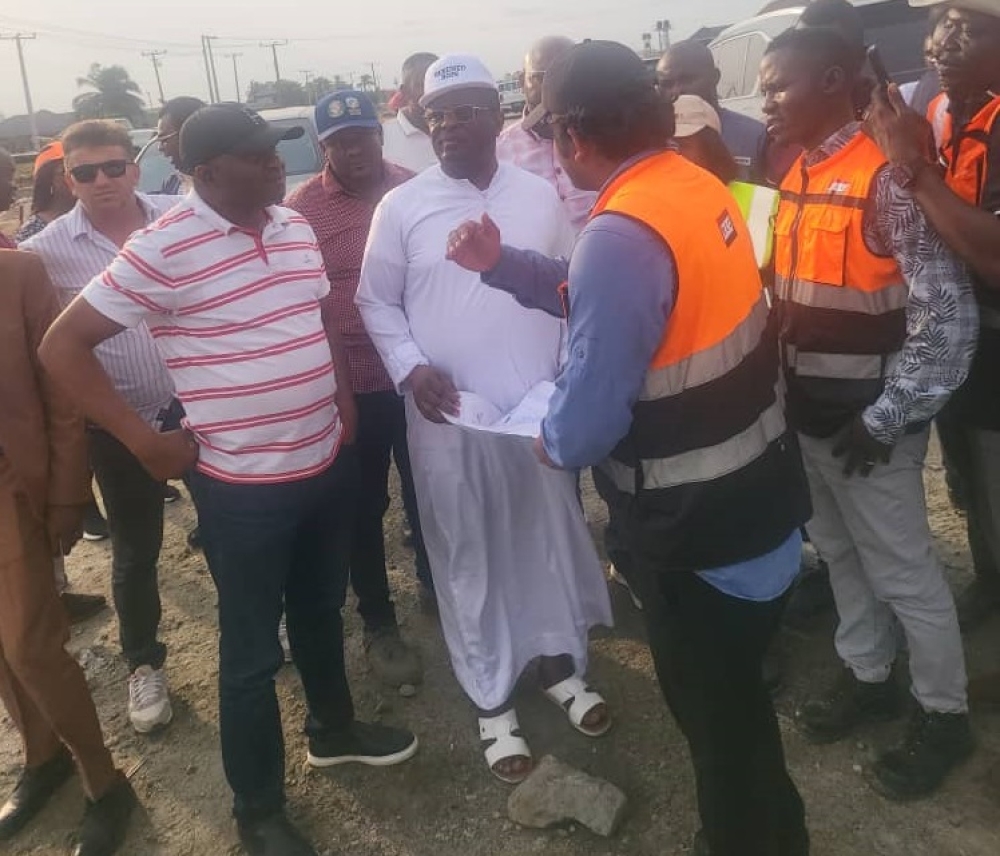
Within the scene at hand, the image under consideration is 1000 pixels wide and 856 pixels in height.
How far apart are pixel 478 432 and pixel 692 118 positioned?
1.28m

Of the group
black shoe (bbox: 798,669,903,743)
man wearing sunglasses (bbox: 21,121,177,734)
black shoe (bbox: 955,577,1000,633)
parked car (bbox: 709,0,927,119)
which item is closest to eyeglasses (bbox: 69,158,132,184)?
man wearing sunglasses (bbox: 21,121,177,734)

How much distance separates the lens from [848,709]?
8.58 ft

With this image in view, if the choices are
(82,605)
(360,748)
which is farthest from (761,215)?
(82,605)

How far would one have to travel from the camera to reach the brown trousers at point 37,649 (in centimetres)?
238

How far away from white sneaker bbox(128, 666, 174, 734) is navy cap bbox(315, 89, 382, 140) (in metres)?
2.12

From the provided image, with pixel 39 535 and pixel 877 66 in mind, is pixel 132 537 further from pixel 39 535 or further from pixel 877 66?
pixel 877 66

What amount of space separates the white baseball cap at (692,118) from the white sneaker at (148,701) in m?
2.72

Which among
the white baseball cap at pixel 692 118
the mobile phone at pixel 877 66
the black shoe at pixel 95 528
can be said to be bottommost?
the black shoe at pixel 95 528

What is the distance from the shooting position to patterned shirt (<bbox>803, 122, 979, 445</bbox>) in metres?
1.96

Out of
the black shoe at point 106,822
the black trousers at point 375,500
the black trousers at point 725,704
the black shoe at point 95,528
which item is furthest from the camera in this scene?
the black shoe at point 95,528

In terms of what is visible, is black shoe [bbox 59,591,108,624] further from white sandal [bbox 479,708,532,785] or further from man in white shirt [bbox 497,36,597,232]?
man in white shirt [bbox 497,36,597,232]

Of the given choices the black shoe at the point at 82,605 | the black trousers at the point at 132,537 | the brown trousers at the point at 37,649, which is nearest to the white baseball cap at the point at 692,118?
the black trousers at the point at 132,537

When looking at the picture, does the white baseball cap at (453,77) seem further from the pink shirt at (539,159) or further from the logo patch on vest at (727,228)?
the logo patch on vest at (727,228)

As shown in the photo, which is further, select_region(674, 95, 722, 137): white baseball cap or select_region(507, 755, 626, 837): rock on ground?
select_region(674, 95, 722, 137): white baseball cap
